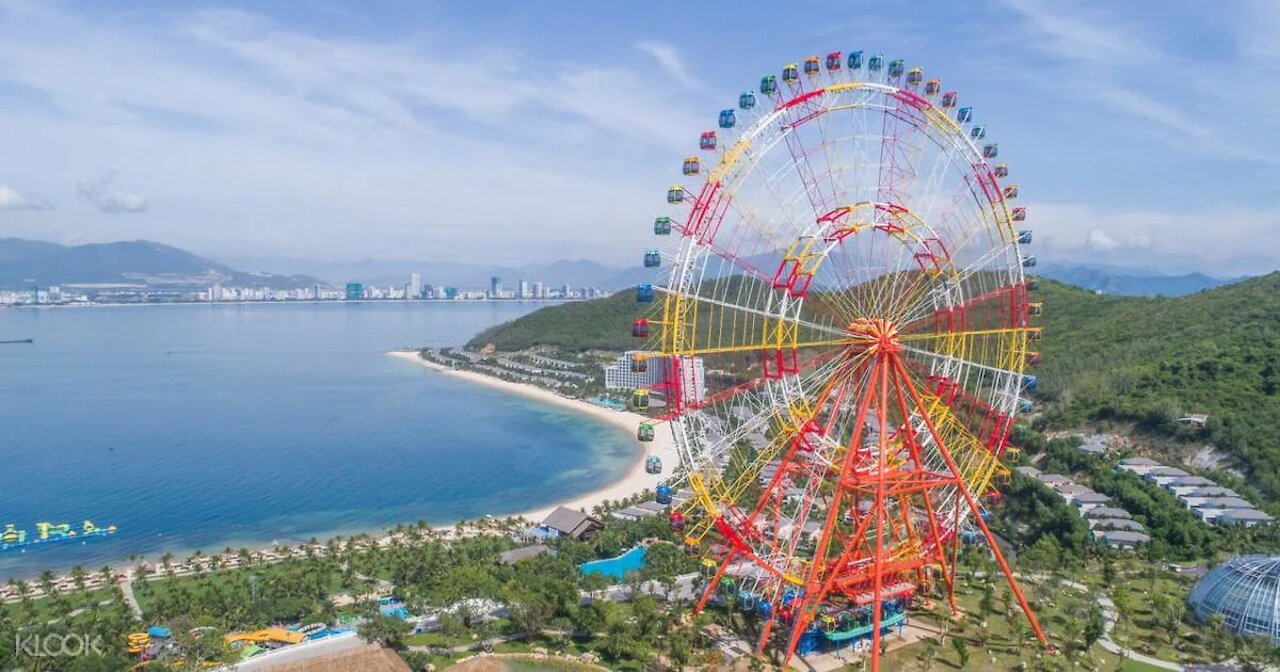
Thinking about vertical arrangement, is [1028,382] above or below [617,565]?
above

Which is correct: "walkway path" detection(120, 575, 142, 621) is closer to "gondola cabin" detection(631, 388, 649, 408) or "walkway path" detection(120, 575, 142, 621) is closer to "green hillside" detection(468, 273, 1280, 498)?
"gondola cabin" detection(631, 388, 649, 408)

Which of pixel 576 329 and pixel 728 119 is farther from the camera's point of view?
pixel 576 329

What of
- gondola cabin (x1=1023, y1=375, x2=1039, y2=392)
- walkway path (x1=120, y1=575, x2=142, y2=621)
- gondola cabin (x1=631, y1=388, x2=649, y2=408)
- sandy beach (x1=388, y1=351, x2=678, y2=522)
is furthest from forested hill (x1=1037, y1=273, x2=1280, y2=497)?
walkway path (x1=120, y1=575, x2=142, y2=621)

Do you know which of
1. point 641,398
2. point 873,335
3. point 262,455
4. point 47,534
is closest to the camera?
point 641,398

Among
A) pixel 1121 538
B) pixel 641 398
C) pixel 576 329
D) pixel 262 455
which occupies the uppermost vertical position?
pixel 641 398

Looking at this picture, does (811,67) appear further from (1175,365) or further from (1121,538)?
(1175,365)

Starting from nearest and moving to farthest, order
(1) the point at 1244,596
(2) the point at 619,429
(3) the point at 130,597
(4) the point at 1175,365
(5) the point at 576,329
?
(1) the point at 1244,596
(3) the point at 130,597
(4) the point at 1175,365
(2) the point at 619,429
(5) the point at 576,329

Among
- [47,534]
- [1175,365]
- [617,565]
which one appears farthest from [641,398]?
[1175,365]

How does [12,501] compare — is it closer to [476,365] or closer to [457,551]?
[457,551]

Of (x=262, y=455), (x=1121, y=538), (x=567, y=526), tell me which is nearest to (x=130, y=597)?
(x=567, y=526)
